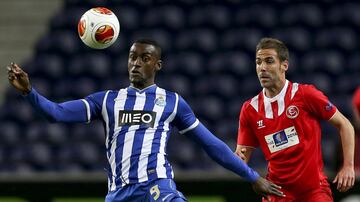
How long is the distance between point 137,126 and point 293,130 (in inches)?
42.3

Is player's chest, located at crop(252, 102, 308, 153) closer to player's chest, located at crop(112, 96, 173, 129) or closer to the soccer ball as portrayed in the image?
player's chest, located at crop(112, 96, 173, 129)

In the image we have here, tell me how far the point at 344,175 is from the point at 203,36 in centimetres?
623

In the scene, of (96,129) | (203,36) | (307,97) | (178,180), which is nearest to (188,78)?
(203,36)

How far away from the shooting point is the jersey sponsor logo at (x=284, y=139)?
227 inches

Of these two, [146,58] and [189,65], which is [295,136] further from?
[189,65]

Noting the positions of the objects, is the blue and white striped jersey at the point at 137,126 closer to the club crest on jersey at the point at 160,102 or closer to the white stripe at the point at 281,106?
the club crest on jersey at the point at 160,102

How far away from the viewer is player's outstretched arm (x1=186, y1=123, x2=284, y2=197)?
5582mm

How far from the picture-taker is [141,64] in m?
5.61

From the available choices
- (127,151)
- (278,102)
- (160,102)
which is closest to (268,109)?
(278,102)

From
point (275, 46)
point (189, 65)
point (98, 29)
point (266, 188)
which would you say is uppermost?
point (98, 29)

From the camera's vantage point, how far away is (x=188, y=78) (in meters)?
11.4

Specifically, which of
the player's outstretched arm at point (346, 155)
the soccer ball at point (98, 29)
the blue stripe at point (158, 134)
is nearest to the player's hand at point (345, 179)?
the player's outstretched arm at point (346, 155)

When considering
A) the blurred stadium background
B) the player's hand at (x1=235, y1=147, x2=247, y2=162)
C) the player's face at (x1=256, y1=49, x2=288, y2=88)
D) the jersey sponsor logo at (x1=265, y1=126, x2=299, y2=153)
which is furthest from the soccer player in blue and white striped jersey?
the blurred stadium background

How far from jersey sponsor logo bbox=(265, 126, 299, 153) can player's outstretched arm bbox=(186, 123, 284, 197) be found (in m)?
0.30
